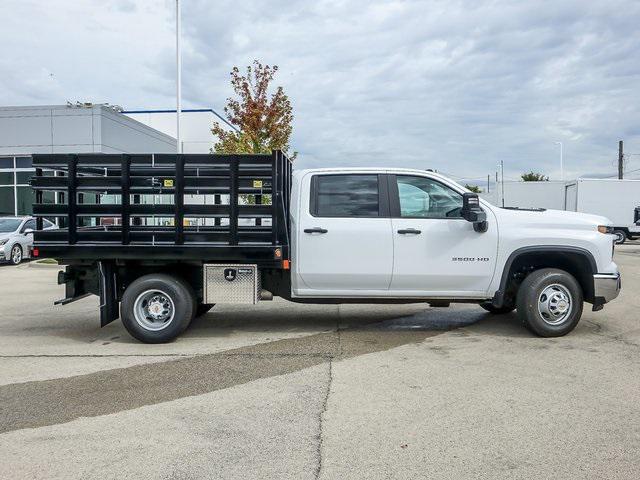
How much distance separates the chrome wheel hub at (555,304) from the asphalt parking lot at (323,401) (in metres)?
0.29

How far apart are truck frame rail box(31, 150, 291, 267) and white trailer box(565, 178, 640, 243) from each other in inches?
1083

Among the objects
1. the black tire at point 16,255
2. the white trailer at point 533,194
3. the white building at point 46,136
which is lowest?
the black tire at point 16,255

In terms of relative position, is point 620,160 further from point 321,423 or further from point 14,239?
point 321,423

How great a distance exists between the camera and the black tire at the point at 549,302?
23.6 ft

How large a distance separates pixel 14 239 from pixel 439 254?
1540cm

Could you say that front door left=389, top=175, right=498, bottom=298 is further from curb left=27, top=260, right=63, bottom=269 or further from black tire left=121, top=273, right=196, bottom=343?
curb left=27, top=260, right=63, bottom=269

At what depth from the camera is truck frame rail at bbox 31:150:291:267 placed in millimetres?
6938

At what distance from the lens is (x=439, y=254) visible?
7238 millimetres

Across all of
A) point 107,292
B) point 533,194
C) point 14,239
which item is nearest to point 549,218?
point 107,292

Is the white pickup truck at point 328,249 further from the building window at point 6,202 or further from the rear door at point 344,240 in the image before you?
the building window at point 6,202

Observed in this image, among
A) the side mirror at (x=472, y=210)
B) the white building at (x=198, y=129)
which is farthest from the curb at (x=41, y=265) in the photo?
the white building at (x=198, y=129)

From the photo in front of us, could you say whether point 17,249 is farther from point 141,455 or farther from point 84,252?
point 141,455

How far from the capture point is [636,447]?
4.02 meters

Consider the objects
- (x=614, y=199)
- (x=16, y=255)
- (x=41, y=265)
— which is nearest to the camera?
(x=16, y=255)
